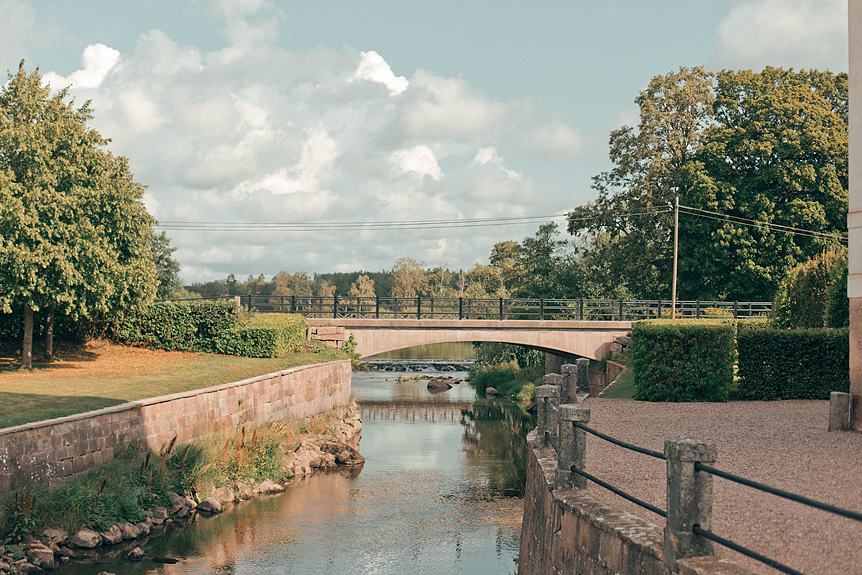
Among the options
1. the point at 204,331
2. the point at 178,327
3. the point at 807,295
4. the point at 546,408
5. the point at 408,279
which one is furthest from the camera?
the point at 408,279

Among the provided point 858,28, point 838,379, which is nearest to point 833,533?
point 858,28

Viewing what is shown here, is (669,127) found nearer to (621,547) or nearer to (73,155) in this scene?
(73,155)

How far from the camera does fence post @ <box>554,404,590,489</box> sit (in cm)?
674

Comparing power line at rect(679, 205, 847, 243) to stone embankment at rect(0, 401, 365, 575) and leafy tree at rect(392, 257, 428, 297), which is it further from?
leafy tree at rect(392, 257, 428, 297)

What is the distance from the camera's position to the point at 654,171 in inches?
1547

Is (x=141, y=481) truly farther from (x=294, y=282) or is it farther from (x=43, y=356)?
(x=294, y=282)

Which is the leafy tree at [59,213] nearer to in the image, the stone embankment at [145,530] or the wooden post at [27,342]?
the wooden post at [27,342]

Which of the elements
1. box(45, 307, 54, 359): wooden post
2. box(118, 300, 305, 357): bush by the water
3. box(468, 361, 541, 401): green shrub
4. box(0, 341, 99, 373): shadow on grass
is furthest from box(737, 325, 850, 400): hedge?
box(468, 361, 541, 401): green shrub

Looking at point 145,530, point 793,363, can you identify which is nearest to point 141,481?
point 145,530

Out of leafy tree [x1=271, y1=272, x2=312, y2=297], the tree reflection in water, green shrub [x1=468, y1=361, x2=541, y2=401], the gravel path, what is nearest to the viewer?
the gravel path

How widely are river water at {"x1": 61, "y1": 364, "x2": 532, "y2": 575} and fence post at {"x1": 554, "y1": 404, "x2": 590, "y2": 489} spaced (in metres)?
5.47

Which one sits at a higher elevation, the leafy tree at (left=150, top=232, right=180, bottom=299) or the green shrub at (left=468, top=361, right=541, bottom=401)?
the leafy tree at (left=150, top=232, right=180, bottom=299)

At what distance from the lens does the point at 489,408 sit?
3212 cm

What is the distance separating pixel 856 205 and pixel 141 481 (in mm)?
12658
